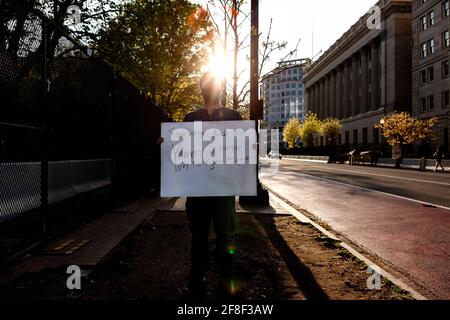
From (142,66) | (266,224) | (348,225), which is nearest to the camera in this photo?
(266,224)

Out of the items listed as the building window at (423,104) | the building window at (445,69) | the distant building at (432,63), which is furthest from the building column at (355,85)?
the building window at (445,69)

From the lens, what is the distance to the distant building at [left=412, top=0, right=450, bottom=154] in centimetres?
4791

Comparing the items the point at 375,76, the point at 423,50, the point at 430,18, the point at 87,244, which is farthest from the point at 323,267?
the point at 375,76

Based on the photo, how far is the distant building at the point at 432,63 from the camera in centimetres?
4791

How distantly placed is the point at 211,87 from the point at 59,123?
4532 millimetres

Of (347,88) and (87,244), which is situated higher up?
(347,88)

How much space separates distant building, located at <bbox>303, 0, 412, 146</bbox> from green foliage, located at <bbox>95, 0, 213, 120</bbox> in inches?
1657

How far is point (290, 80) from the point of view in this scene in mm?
178875

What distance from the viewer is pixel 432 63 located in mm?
50844

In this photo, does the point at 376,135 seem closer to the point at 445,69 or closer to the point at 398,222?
the point at 445,69

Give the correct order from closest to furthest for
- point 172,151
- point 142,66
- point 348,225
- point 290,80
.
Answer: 1. point 172,151
2. point 348,225
3. point 142,66
4. point 290,80
